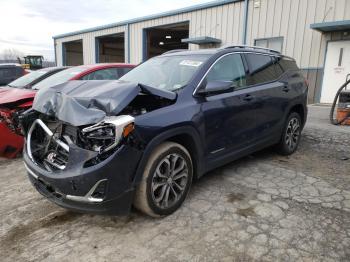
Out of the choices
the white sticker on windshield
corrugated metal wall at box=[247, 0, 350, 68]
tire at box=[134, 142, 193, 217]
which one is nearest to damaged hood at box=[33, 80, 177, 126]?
tire at box=[134, 142, 193, 217]

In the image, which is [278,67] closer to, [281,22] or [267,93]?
[267,93]

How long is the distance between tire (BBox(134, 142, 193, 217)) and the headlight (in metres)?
0.44

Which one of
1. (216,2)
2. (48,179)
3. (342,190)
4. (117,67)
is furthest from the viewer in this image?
(216,2)

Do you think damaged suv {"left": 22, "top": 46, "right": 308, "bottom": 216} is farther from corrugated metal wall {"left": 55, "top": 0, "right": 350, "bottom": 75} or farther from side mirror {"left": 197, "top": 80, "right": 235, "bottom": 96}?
corrugated metal wall {"left": 55, "top": 0, "right": 350, "bottom": 75}

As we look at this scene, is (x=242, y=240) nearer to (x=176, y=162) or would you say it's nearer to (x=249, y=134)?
(x=176, y=162)

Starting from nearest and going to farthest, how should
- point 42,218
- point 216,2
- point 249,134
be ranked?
point 42,218 → point 249,134 → point 216,2

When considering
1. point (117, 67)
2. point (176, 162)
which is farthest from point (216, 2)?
point (176, 162)

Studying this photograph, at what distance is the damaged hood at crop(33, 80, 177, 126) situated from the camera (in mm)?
2576

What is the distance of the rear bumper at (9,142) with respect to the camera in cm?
486

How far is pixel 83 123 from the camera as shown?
8.29 feet

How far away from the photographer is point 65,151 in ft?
8.79

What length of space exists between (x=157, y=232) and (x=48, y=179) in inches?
43.8

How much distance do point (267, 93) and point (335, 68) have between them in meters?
8.15

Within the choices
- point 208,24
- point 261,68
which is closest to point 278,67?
point 261,68
